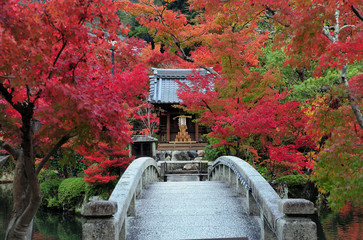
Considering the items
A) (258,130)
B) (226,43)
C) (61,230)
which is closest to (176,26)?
(226,43)

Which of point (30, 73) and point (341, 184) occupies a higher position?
point (30, 73)

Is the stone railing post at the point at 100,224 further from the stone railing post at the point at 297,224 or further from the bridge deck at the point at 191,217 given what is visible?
the stone railing post at the point at 297,224

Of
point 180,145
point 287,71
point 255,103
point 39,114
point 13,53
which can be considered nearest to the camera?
point 13,53

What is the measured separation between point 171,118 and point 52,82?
16863mm

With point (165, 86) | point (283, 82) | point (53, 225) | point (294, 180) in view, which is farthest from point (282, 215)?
point (165, 86)

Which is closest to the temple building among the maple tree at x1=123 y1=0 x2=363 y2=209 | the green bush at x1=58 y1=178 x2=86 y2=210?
the green bush at x1=58 y1=178 x2=86 y2=210

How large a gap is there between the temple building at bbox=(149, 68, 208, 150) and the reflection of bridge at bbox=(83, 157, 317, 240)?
11.0m

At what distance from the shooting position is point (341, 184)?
5.78 meters

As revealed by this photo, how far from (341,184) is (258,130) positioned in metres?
3.68

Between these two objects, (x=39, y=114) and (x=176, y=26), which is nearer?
(x=39, y=114)

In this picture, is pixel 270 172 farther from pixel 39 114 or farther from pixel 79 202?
pixel 39 114

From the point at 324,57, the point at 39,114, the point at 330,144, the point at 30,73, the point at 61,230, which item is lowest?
the point at 61,230

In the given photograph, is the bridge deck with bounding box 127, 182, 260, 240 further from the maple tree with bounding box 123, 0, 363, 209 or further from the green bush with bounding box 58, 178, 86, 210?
the green bush with bounding box 58, 178, 86, 210

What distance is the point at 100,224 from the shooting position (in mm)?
3787
